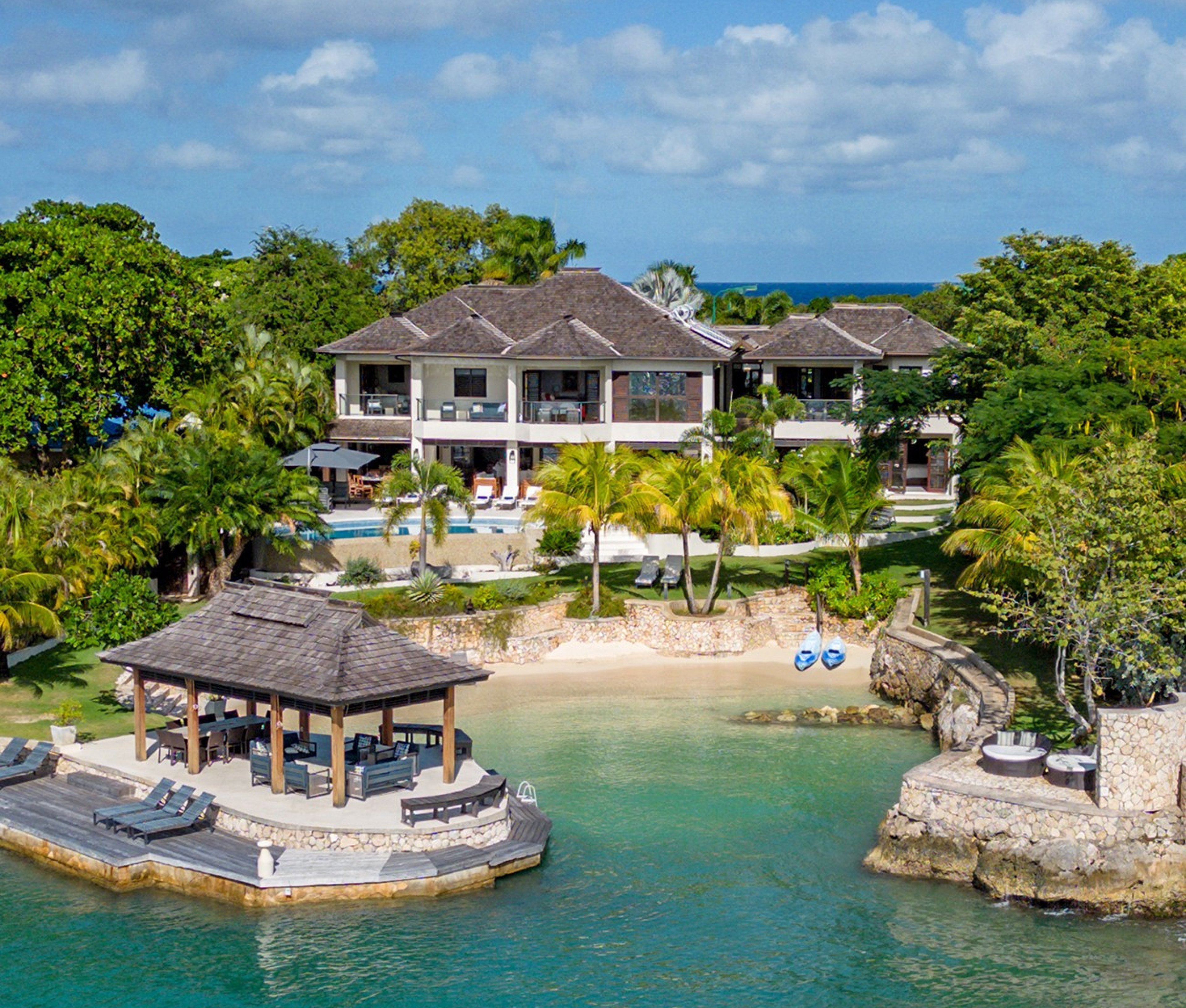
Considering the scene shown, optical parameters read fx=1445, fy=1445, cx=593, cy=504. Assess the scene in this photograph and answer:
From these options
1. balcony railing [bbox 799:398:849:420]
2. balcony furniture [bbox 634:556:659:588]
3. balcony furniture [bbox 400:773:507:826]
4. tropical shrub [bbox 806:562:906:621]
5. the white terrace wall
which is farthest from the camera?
balcony railing [bbox 799:398:849:420]

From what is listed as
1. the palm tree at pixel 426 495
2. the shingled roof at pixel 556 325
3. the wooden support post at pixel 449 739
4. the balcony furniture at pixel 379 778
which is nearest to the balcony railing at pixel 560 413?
the shingled roof at pixel 556 325

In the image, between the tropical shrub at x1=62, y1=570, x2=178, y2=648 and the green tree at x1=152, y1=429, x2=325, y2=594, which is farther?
the green tree at x1=152, y1=429, x2=325, y2=594

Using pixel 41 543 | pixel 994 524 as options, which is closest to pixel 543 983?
pixel 994 524

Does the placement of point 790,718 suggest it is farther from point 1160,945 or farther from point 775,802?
point 1160,945

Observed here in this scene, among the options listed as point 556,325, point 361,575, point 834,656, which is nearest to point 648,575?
point 834,656

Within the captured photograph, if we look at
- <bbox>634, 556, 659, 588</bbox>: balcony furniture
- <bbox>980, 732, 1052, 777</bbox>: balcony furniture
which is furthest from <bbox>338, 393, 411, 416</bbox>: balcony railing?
<bbox>980, 732, 1052, 777</bbox>: balcony furniture

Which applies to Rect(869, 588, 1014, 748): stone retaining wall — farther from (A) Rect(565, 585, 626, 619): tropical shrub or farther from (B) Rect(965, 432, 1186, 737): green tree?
(A) Rect(565, 585, 626, 619): tropical shrub
